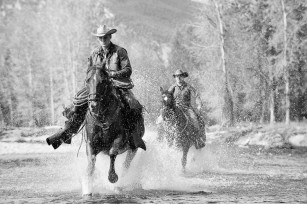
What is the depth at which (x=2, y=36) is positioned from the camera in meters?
78.2

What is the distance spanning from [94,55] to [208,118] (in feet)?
146

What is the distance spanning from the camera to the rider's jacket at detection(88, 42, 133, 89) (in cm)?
1127

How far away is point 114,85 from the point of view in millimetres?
11133

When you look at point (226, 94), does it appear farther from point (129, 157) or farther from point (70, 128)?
point (70, 128)

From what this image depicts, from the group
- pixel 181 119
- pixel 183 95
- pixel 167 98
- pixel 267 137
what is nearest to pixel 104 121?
pixel 167 98

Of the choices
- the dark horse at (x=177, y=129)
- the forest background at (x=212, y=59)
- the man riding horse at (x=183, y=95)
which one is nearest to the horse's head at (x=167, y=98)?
the dark horse at (x=177, y=129)

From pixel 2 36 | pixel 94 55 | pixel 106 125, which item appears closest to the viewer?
pixel 106 125

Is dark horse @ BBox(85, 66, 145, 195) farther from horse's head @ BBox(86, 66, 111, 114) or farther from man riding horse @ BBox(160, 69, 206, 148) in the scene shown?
man riding horse @ BBox(160, 69, 206, 148)

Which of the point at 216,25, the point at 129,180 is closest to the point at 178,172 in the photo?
the point at 129,180

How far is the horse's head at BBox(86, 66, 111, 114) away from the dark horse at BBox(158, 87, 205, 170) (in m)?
5.46

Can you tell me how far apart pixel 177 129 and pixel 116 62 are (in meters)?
5.41

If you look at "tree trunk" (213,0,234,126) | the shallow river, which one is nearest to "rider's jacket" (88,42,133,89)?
the shallow river

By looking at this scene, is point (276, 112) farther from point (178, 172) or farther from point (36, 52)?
point (178, 172)

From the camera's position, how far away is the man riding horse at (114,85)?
441 inches
